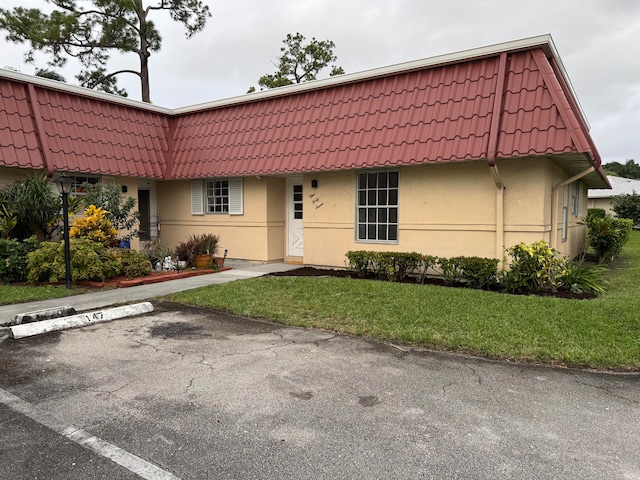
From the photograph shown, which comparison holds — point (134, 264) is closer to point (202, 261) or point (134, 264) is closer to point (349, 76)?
point (202, 261)

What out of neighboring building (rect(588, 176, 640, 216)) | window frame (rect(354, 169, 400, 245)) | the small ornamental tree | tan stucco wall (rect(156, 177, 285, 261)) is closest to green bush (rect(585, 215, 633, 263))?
window frame (rect(354, 169, 400, 245))

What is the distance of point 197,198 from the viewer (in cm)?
1340

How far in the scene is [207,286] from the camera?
8.86 meters

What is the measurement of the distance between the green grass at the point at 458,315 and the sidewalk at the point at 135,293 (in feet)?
2.65

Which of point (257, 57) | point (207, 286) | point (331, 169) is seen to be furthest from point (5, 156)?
point (257, 57)

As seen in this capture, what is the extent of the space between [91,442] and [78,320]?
3.60 meters

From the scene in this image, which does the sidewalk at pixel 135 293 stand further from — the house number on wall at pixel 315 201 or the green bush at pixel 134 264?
the house number on wall at pixel 315 201

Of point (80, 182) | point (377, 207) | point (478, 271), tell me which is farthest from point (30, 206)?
point (478, 271)

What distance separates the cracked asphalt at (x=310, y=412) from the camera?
9.07 feet

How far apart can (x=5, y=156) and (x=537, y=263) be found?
36.3 feet

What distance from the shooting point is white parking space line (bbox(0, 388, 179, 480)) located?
8.80 ft

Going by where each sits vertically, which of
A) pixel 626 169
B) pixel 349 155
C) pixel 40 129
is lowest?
pixel 349 155

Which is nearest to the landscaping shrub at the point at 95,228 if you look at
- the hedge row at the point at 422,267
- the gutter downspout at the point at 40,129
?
the gutter downspout at the point at 40,129

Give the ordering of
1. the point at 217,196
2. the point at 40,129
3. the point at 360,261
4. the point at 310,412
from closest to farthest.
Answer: the point at 310,412 < the point at 360,261 < the point at 40,129 < the point at 217,196
